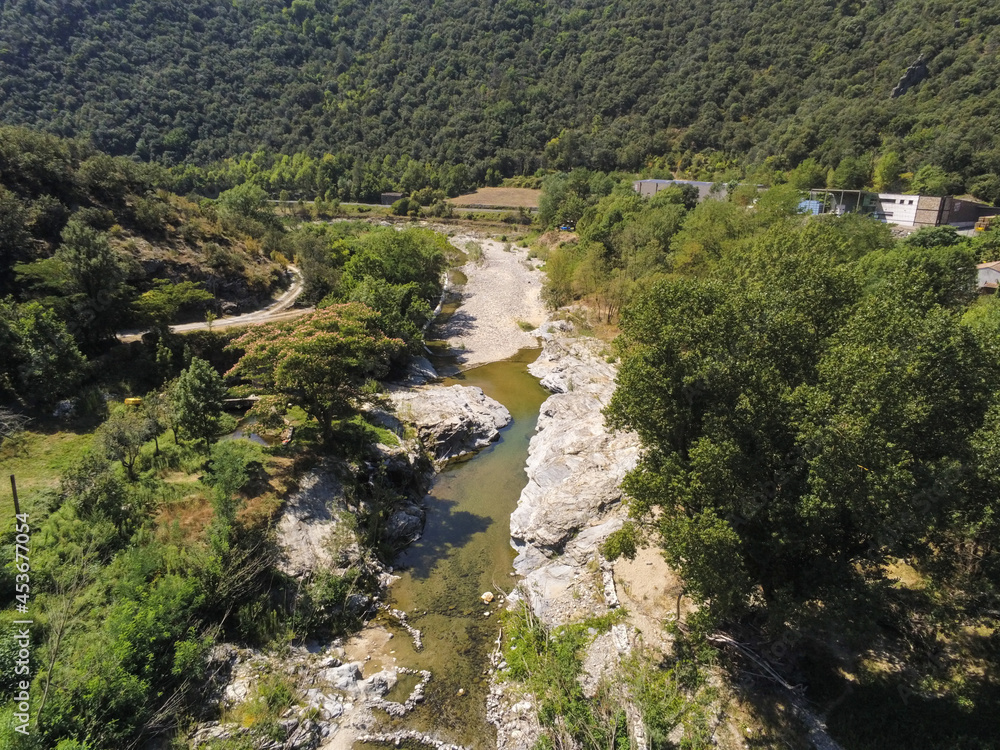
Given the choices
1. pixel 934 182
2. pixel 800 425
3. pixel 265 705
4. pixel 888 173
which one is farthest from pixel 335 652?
pixel 888 173

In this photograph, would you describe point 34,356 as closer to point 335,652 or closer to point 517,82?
point 335,652

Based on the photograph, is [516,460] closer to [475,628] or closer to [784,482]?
[475,628]

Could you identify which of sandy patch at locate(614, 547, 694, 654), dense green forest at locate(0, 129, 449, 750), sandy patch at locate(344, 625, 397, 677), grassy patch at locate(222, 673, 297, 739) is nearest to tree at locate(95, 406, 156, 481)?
dense green forest at locate(0, 129, 449, 750)

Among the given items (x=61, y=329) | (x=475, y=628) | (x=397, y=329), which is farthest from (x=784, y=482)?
(x=61, y=329)

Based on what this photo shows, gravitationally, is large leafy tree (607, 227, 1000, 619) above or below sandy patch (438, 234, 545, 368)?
above

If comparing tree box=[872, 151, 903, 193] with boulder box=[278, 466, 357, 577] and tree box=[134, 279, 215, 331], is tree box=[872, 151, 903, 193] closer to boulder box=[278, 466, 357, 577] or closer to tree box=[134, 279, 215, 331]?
boulder box=[278, 466, 357, 577]
